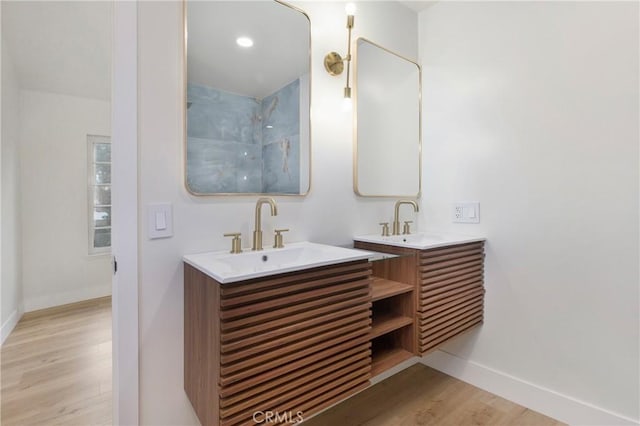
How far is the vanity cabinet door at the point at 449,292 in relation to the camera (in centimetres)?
154

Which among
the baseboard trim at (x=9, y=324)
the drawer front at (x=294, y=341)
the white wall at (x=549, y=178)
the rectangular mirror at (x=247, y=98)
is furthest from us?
the baseboard trim at (x=9, y=324)

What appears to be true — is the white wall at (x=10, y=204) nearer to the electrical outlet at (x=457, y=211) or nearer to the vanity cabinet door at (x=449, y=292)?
the vanity cabinet door at (x=449, y=292)

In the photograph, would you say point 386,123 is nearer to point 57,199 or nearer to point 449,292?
point 449,292

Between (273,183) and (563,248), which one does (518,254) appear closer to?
(563,248)

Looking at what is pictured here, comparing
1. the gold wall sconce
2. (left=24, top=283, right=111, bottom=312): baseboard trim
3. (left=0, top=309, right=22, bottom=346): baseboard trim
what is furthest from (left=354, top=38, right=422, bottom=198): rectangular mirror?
(left=24, top=283, right=111, bottom=312): baseboard trim

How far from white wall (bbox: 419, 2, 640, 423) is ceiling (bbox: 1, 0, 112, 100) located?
2.58m

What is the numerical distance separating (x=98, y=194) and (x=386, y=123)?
3619mm

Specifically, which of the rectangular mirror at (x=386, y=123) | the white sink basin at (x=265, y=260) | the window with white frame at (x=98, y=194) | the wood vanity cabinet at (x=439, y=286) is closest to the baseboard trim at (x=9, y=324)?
the window with white frame at (x=98, y=194)

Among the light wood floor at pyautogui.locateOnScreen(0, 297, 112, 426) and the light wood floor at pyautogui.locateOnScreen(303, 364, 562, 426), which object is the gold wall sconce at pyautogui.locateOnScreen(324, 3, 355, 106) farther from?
the light wood floor at pyautogui.locateOnScreen(0, 297, 112, 426)

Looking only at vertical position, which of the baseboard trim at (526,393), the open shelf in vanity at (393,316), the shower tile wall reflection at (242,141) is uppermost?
the shower tile wall reflection at (242,141)

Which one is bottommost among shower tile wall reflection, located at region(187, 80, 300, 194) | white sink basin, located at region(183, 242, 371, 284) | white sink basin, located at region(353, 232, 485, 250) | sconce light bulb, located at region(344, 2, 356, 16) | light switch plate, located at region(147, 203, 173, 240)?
white sink basin, located at region(183, 242, 371, 284)

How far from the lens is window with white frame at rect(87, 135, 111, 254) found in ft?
12.2

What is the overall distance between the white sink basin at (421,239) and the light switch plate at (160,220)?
102 centimetres

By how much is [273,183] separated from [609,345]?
1786 millimetres
